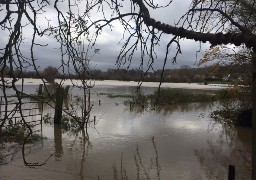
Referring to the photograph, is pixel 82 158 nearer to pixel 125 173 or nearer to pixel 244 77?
pixel 125 173

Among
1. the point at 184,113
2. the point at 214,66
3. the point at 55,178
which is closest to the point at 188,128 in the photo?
the point at 214,66

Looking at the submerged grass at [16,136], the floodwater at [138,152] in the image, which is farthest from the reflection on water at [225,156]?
the submerged grass at [16,136]

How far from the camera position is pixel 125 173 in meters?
11.4

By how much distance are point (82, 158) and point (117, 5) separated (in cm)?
990

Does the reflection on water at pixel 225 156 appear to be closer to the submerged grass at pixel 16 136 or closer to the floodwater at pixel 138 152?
the floodwater at pixel 138 152

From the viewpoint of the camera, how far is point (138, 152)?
14.3 meters

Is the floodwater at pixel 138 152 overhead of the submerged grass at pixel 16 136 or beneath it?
beneath

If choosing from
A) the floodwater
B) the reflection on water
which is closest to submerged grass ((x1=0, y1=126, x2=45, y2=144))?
the floodwater

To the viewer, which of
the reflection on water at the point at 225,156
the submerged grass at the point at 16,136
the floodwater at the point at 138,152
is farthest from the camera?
the submerged grass at the point at 16,136

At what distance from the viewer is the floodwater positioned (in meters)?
11.4

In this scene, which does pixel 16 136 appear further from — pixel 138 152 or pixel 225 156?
pixel 225 156

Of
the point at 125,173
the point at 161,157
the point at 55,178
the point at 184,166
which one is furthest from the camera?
the point at 161,157

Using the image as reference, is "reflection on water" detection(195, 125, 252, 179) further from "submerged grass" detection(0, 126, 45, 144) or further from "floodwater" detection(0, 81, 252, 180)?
"submerged grass" detection(0, 126, 45, 144)

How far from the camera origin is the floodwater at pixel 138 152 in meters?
11.4
